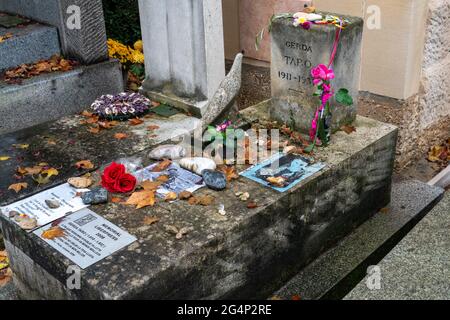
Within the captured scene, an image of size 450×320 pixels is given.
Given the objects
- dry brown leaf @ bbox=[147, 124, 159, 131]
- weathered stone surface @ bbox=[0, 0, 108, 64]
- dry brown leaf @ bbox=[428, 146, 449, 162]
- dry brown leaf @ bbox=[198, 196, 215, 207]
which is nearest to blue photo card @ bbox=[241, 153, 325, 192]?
dry brown leaf @ bbox=[198, 196, 215, 207]

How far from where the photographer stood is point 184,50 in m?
5.75

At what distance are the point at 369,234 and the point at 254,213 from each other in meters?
1.40

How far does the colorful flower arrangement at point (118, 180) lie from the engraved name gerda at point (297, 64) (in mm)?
1584

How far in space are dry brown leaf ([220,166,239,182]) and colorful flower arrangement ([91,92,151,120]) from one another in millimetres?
1694

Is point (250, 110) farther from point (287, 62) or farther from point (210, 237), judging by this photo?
point (210, 237)

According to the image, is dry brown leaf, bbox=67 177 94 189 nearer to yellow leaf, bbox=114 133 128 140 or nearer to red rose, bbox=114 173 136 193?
red rose, bbox=114 173 136 193

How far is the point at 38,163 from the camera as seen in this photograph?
15.1 ft

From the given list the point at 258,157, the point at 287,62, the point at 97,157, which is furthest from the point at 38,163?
the point at 287,62

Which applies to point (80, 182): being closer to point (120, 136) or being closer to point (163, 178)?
point (163, 178)

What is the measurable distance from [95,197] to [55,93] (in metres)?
2.57

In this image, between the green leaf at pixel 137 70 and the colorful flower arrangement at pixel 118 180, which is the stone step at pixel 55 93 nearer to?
the green leaf at pixel 137 70

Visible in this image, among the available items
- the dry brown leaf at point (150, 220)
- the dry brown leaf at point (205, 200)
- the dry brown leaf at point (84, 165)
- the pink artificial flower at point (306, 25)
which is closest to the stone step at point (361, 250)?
the dry brown leaf at point (205, 200)
